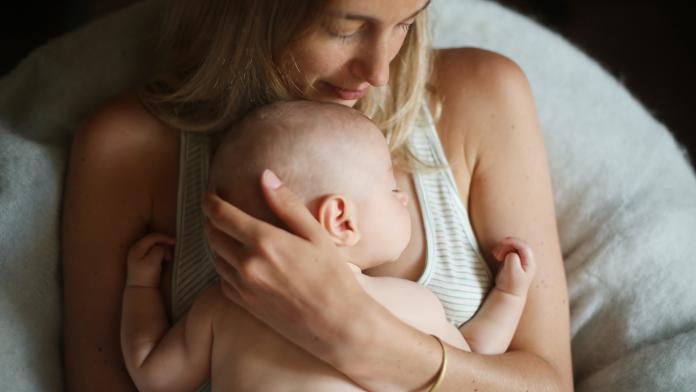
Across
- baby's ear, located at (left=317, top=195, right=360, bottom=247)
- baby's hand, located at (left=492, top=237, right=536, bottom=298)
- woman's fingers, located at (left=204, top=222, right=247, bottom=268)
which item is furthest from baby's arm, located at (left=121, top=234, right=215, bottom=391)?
baby's hand, located at (left=492, top=237, right=536, bottom=298)

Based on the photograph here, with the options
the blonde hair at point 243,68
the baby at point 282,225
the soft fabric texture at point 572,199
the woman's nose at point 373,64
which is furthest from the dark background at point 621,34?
the woman's nose at point 373,64

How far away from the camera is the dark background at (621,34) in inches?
94.3

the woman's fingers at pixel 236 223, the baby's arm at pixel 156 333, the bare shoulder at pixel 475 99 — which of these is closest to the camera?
the woman's fingers at pixel 236 223

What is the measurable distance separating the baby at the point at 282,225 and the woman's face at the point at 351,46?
7 cm

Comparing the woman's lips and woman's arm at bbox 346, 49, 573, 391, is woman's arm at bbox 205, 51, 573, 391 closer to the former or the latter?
woman's arm at bbox 346, 49, 573, 391

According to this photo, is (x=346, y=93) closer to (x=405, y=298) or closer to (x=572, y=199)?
(x=405, y=298)

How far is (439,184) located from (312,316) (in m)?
0.43

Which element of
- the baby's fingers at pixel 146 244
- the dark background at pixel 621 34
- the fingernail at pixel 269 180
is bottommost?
the dark background at pixel 621 34

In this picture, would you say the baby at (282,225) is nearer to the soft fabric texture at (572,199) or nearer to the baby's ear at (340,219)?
the baby's ear at (340,219)

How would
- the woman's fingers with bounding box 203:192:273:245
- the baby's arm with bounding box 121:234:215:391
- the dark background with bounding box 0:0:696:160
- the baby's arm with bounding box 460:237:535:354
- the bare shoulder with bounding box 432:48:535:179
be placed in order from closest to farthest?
the woman's fingers with bounding box 203:192:273:245 < the baby's arm with bounding box 121:234:215:391 < the baby's arm with bounding box 460:237:535:354 < the bare shoulder with bounding box 432:48:535:179 < the dark background with bounding box 0:0:696:160

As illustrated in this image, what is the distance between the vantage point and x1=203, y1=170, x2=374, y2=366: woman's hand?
1060 mm

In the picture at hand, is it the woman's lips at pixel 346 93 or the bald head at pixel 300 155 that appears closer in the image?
the bald head at pixel 300 155

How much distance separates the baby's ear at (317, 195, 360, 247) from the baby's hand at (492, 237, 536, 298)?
316mm

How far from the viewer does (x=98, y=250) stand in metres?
1.35
